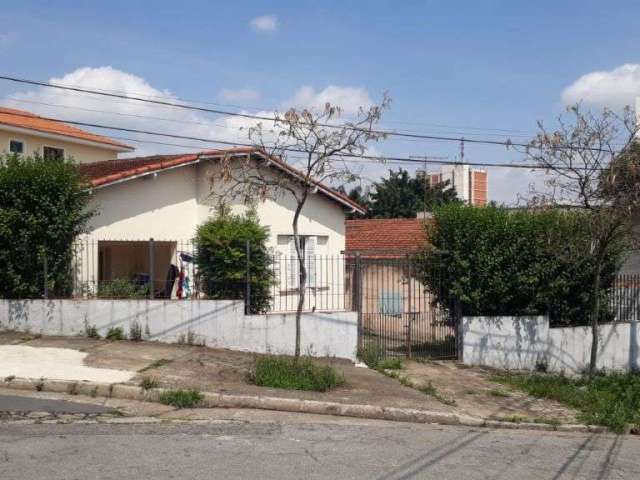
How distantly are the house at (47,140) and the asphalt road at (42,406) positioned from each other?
17954 mm

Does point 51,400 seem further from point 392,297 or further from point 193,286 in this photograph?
point 392,297

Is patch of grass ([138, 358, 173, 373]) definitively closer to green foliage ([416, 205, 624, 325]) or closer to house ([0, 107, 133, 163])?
green foliage ([416, 205, 624, 325])

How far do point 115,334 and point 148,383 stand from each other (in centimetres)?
389

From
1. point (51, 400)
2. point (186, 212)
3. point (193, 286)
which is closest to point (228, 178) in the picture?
point (51, 400)

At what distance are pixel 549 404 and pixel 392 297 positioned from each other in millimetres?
4216

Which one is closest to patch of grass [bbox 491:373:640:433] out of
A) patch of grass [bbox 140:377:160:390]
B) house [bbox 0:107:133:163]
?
patch of grass [bbox 140:377:160:390]

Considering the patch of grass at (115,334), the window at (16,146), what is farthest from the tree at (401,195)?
the patch of grass at (115,334)

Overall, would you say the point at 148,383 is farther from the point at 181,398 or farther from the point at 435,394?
the point at 435,394

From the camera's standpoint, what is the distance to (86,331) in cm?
1331

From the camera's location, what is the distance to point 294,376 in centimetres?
1055

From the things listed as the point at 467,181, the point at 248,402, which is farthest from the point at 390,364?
the point at 467,181

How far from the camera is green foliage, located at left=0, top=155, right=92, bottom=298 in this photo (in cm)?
1340

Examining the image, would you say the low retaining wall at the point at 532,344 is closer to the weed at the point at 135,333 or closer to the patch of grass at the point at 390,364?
the patch of grass at the point at 390,364

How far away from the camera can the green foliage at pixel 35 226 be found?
13398 mm
